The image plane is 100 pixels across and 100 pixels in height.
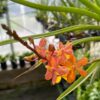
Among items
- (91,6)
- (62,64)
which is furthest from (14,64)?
(62,64)

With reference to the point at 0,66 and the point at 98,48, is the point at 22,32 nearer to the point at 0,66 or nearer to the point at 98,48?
the point at 0,66

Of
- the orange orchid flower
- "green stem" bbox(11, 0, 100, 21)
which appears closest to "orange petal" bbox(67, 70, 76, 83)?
the orange orchid flower

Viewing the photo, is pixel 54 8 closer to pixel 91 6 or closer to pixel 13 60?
pixel 91 6

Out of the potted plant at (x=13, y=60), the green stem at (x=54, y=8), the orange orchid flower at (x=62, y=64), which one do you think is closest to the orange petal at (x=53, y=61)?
the orange orchid flower at (x=62, y=64)

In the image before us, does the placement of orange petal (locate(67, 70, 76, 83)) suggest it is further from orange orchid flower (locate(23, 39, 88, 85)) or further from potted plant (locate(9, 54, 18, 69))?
potted plant (locate(9, 54, 18, 69))

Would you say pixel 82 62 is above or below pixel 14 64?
above

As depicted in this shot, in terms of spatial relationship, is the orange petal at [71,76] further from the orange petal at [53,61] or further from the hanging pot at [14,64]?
the hanging pot at [14,64]

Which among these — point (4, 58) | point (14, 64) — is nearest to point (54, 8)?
point (14, 64)

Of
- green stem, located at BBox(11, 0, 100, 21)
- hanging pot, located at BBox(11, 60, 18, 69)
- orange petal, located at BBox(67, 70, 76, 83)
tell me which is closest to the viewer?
orange petal, located at BBox(67, 70, 76, 83)

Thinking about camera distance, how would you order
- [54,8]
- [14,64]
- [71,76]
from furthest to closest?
[14,64] → [54,8] → [71,76]

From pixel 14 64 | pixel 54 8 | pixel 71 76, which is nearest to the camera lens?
pixel 71 76

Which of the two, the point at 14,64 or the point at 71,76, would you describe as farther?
the point at 14,64
